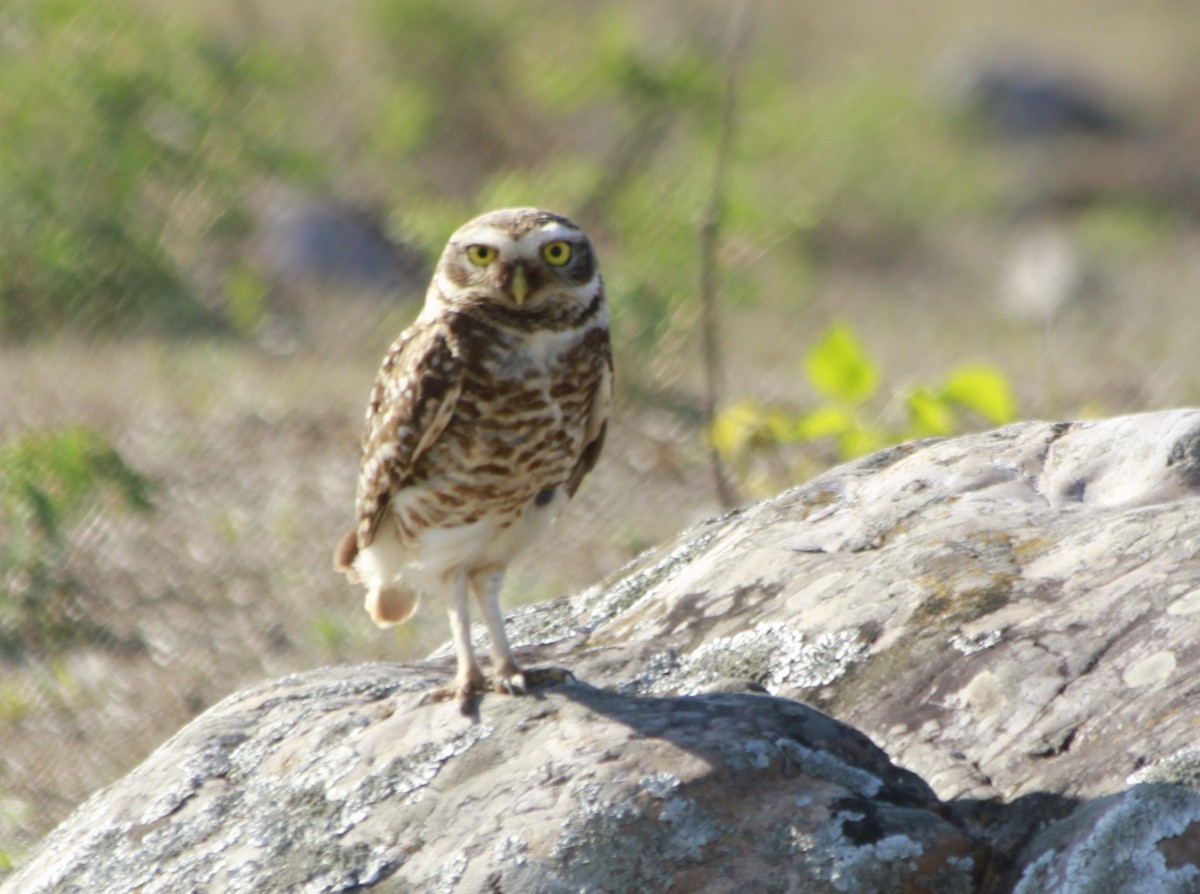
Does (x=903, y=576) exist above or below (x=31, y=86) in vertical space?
below

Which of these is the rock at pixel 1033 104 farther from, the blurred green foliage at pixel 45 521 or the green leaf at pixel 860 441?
the blurred green foliage at pixel 45 521

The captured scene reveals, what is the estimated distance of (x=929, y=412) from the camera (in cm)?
469

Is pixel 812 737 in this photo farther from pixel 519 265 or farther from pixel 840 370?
pixel 840 370

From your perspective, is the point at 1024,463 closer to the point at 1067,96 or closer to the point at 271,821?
the point at 271,821

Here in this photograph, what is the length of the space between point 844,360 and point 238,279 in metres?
4.93

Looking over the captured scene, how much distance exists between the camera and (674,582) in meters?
3.69

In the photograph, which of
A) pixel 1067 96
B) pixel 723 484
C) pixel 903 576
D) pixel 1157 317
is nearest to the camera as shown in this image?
pixel 903 576

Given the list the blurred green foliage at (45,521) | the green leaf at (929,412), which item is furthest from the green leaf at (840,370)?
the blurred green foliage at (45,521)

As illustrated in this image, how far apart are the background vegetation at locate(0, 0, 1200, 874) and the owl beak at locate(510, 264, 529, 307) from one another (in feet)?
4.93

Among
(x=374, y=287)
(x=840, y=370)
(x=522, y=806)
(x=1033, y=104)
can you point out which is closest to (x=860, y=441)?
(x=840, y=370)

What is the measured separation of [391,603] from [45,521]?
203cm

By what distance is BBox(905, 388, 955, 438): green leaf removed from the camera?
467cm

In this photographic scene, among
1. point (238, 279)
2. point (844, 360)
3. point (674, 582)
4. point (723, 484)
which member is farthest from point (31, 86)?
point (674, 582)

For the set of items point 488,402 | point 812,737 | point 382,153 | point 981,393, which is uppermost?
point 382,153
